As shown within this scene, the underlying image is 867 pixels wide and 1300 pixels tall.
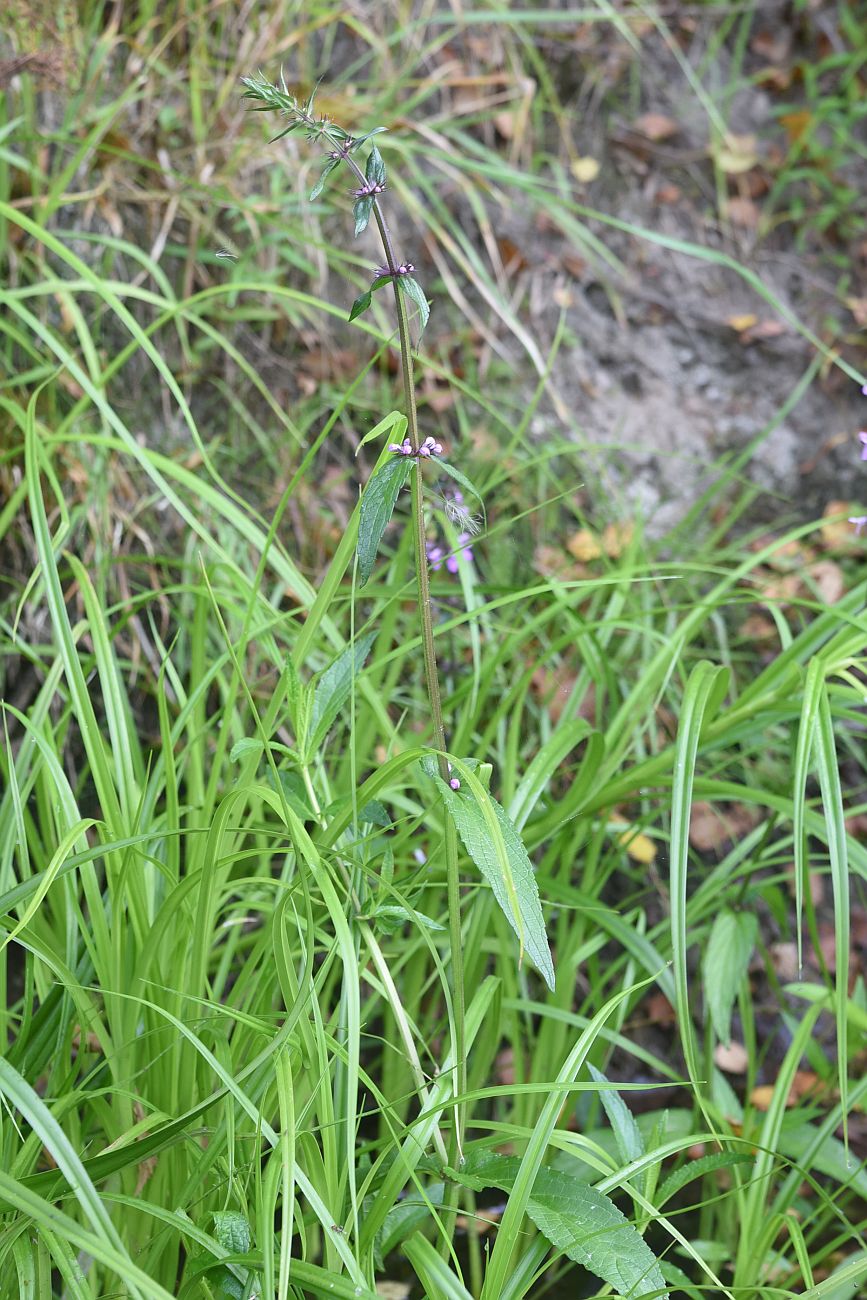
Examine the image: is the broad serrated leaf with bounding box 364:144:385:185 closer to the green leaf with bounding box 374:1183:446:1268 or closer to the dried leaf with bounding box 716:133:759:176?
the green leaf with bounding box 374:1183:446:1268

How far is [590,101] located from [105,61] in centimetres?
120

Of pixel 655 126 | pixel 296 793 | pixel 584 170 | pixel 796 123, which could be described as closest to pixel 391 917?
pixel 296 793

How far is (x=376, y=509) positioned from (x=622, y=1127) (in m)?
0.64

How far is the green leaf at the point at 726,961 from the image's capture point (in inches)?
52.3

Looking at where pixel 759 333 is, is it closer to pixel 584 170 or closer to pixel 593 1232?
pixel 584 170

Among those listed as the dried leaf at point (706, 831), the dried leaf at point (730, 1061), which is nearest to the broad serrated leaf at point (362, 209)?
the dried leaf at point (706, 831)

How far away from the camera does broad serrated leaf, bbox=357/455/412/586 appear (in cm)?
84

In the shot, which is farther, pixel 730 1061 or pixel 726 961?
pixel 730 1061

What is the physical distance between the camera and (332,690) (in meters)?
1.08

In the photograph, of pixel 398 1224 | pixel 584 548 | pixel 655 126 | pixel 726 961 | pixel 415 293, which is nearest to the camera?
pixel 415 293

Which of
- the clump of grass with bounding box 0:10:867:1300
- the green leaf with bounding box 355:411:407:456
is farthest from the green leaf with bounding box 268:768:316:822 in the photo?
the green leaf with bounding box 355:411:407:456

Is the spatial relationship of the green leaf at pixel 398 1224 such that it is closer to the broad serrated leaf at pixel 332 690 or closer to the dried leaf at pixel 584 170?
the broad serrated leaf at pixel 332 690

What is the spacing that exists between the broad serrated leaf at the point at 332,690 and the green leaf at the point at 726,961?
1.99 ft

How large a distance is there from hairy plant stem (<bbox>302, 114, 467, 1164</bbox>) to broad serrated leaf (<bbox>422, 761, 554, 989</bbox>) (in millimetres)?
29
